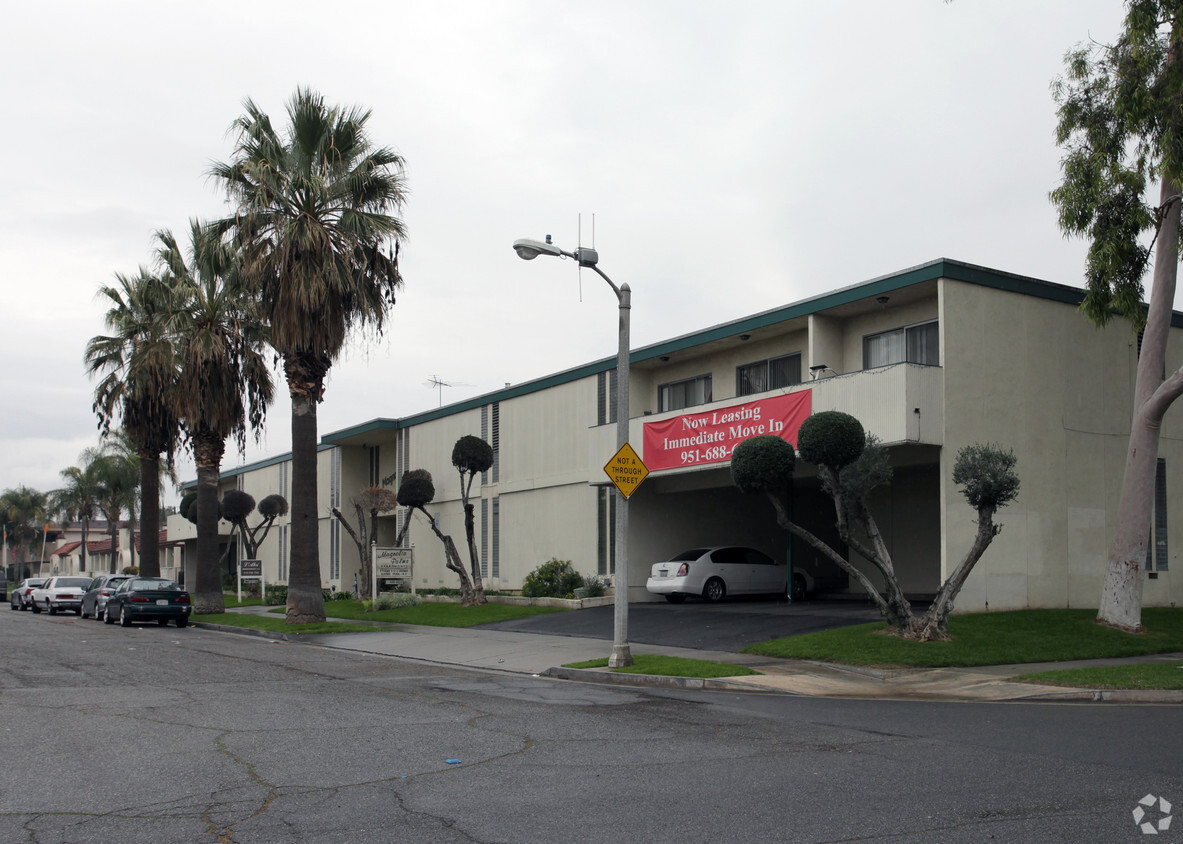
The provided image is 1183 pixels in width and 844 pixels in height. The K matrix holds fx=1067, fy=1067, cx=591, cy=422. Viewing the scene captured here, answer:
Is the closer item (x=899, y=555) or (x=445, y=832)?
(x=445, y=832)

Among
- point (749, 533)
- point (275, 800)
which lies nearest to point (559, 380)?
point (749, 533)

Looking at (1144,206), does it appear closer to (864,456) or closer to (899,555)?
(864,456)

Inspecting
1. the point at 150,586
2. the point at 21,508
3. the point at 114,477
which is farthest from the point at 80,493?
the point at 150,586

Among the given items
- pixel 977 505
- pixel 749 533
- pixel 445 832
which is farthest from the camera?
pixel 749 533

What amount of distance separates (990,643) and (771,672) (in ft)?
13.5

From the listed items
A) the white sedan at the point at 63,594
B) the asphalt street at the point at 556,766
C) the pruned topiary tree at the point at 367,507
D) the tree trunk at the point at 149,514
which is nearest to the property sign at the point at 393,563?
the pruned topiary tree at the point at 367,507

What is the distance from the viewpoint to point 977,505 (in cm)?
1705

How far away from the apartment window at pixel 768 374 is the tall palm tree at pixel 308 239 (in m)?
9.11

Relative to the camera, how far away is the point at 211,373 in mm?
32594

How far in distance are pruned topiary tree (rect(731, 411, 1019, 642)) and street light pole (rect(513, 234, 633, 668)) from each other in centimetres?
209

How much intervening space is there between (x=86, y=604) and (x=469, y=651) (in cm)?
2001

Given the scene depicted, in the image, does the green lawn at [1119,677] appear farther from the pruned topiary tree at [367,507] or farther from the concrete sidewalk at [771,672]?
the pruned topiary tree at [367,507]

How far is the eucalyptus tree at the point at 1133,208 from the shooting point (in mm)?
19266

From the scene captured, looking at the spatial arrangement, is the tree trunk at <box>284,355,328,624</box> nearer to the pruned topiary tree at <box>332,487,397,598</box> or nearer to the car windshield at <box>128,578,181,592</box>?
the car windshield at <box>128,578,181,592</box>
